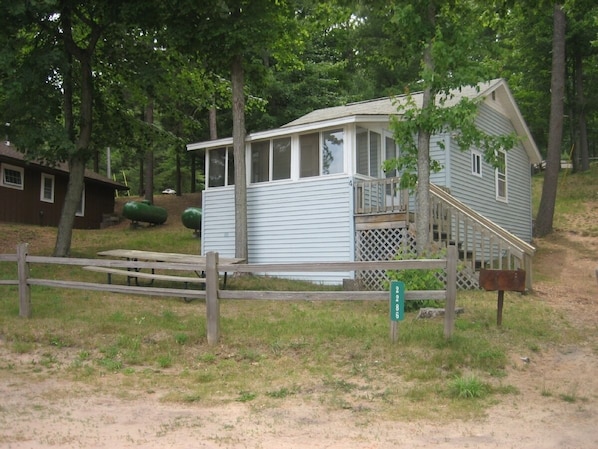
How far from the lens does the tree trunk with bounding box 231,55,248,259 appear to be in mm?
15172

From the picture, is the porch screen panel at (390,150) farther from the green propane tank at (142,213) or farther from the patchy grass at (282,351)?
the green propane tank at (142,213)

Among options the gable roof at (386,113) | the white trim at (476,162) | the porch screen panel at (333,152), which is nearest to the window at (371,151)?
the porch screen panel at (333,152)

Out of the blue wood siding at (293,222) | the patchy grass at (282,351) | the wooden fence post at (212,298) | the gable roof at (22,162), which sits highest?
the gable roof at (22,162)

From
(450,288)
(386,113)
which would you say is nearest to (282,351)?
(450,288)

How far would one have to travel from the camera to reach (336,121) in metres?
14.5

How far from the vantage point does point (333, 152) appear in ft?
49.9

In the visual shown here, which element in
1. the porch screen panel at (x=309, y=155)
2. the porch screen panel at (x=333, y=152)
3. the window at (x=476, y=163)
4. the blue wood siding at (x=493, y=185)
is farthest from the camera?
the window at (x=476, y=163)

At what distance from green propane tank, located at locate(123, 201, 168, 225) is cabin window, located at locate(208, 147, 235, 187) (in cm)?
920

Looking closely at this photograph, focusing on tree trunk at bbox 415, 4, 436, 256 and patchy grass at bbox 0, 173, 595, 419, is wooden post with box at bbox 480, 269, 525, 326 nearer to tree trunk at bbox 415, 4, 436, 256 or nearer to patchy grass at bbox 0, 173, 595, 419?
patchy grass at bbox 0, 173, 595, 419

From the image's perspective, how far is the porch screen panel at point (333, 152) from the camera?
14992 millimetres

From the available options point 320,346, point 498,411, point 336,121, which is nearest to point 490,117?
point 336,121

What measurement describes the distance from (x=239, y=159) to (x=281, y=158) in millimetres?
1409

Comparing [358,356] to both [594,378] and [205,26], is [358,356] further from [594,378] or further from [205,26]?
[205,26]

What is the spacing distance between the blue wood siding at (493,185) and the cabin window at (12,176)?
17.6 m
